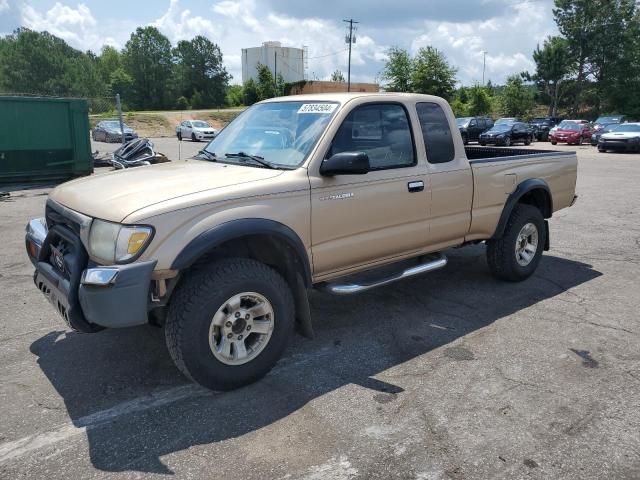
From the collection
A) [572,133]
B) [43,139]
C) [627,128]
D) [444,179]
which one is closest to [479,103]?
[572,133]

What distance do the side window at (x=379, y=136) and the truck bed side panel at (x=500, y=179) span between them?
33.9 inches

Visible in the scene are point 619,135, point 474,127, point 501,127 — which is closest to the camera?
point 619,135

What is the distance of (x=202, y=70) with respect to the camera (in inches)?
3494

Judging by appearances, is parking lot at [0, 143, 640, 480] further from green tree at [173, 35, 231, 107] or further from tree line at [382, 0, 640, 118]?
green tree at [173, 35, 231, 107]

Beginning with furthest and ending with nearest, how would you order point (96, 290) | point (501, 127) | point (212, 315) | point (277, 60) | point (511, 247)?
point (277, 60), point (501, 127), point (511, 247), point (212, 315), point (96, 290)

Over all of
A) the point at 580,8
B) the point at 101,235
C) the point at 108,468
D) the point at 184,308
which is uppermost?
the point at 580,8

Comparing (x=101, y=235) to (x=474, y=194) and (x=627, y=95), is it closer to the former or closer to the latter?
(x=474, y=194)

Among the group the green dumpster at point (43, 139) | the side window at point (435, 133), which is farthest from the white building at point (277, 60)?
the side window at point (435, 133)

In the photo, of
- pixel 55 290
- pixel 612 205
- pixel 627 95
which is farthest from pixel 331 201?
pixel 627 95

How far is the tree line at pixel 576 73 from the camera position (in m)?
52.8

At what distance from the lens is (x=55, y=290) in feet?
11.6

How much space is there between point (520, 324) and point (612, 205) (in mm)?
7460

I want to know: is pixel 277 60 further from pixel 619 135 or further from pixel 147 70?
pixel 619 135

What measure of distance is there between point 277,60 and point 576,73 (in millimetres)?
53234
